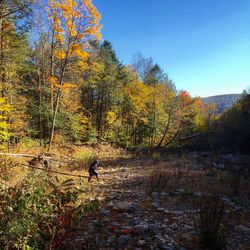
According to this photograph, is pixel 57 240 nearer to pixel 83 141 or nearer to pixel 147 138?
pixel 83 141

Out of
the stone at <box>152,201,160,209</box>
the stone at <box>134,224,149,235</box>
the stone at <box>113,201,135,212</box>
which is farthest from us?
the stone at <box>152,201,160,209</box>

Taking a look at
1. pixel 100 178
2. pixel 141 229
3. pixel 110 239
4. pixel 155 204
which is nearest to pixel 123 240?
pixel 110 239

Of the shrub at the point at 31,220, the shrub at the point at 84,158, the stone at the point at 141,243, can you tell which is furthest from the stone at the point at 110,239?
the shrub at the point at 84,158

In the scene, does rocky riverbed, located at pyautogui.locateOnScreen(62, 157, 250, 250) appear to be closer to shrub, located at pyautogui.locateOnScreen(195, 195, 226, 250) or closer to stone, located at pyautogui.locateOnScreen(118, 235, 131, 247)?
stone, located at pyautogui.locateOnScreen(118, 235, 131, 247)

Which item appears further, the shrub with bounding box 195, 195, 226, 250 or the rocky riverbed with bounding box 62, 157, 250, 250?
the rocky riverbed with bounding box 62, 157, 250, 250

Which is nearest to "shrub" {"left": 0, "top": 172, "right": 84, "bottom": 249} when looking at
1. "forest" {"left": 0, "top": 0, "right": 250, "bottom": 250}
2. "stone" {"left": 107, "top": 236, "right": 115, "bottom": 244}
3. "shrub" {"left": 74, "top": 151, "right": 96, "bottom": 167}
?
"forest" {"left": 0, "top": 0, "right": 250, "bottom": 250}

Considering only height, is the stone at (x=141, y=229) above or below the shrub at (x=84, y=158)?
below

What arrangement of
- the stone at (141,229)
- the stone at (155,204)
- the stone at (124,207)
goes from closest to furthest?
the stone at (141,229) → the stone at (124,207) → the stone at (155,204)

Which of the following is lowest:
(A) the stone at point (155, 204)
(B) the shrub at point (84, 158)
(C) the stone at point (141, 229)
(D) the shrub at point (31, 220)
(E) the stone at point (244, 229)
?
(E) the stone at point (244, 229)

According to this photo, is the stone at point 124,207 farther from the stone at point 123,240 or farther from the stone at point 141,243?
the stone at point 141,243

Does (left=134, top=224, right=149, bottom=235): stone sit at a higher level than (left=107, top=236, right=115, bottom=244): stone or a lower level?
higher

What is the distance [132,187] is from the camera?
820 cm

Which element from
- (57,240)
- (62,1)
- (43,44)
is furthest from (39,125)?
(57,240)

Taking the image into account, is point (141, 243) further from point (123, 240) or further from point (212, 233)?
point (212, 233)
